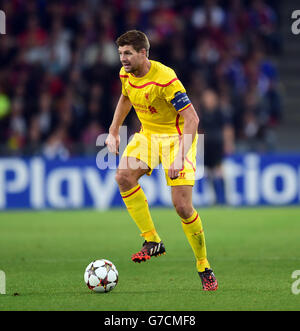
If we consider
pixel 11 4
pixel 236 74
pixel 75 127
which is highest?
pixel 11 4

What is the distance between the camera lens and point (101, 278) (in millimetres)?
6219

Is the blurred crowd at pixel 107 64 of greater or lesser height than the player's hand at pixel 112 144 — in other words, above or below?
above

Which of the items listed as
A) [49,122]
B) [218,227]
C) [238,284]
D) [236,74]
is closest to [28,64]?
[49,122]

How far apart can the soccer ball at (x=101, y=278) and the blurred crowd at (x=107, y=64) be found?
843 centimetres

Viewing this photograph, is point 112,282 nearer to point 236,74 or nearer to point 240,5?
point 236,74

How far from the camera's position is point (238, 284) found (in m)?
6.63

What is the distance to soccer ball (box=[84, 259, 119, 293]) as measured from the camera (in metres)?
6.22

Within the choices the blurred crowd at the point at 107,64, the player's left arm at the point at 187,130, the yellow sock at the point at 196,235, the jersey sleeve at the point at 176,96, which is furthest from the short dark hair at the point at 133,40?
the blurred crowd at the point at 107,64

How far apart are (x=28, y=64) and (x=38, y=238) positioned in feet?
22.4

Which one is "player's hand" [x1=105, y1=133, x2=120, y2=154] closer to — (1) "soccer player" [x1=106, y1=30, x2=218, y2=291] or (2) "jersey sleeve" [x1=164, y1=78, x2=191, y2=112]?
(1) "soccer player" [x1=106, y1=30, x2=218, y2=291]

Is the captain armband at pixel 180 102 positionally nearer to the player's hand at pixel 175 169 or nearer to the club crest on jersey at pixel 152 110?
the club crest on jersey at pixel 152 110

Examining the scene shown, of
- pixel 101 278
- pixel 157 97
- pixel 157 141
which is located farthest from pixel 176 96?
pixel 101 278

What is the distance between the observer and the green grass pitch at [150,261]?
5801 millimetres

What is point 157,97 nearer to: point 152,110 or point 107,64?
point 152,110
